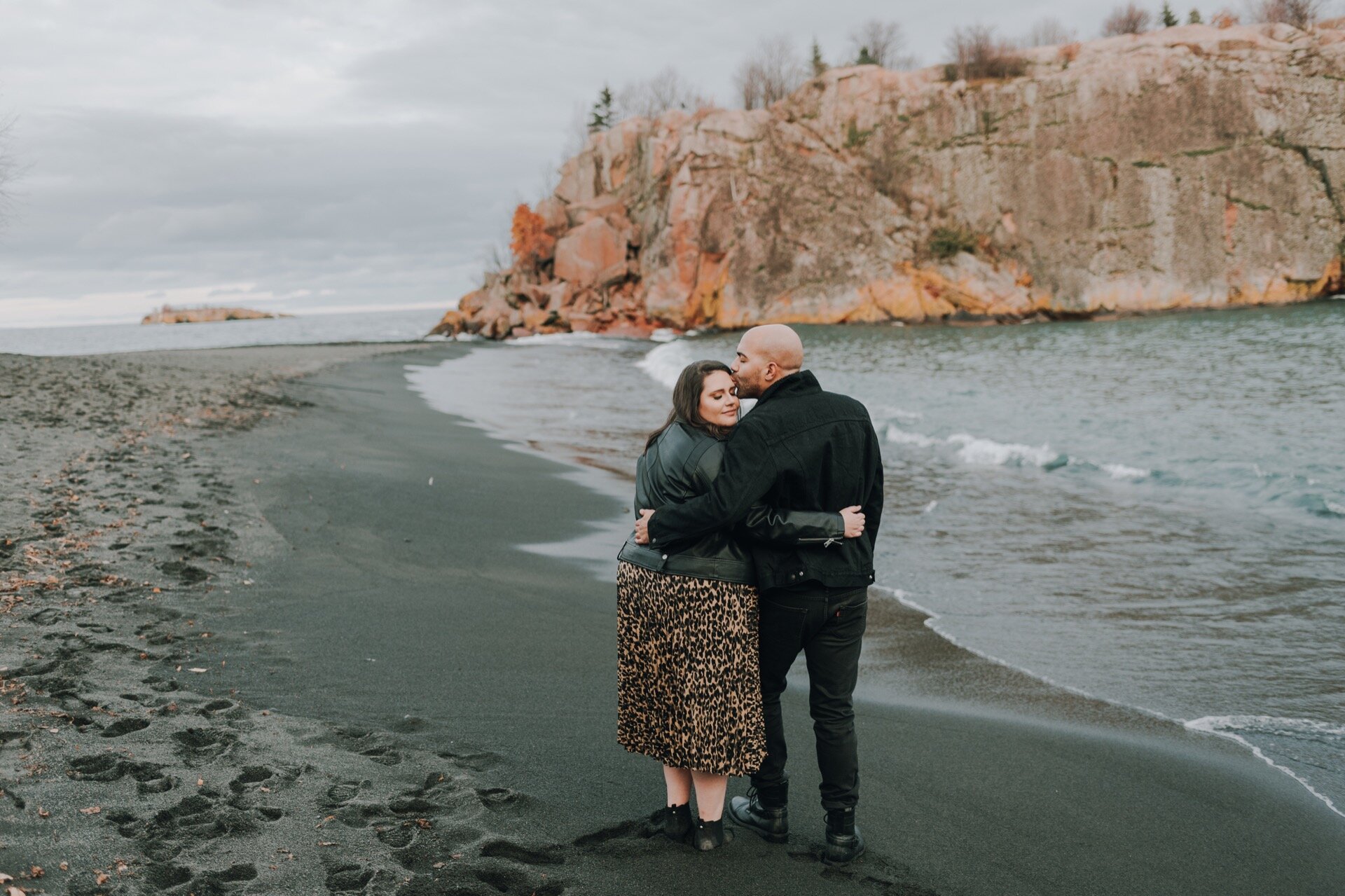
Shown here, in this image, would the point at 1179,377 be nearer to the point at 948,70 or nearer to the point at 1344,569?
the point at 1344,569

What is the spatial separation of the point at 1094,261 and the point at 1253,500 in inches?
2058

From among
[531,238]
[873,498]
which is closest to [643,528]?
[873,498]

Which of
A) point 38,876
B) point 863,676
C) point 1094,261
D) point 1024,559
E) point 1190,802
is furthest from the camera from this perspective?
point 1094,261

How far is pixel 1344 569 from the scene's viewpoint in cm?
730

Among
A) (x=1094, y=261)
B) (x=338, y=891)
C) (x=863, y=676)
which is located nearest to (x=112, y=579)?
(x=338, y=891)

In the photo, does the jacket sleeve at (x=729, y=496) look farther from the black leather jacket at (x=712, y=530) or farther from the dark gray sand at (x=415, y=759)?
the dark gray sand at (x=415, y=759)

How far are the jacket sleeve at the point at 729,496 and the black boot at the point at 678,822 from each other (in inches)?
42.3

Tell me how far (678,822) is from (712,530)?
1176mm

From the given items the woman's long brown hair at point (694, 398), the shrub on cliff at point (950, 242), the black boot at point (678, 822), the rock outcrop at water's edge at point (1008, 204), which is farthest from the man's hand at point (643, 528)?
the shrub on cliff at point (950, 242)

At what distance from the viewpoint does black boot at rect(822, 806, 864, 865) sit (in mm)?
3279

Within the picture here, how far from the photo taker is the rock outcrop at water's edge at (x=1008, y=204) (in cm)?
5603

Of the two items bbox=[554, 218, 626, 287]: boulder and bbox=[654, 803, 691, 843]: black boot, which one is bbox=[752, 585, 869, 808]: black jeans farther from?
bbox=[554, 218, 626, 287]: boulder

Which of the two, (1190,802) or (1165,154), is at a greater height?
(1165,154)

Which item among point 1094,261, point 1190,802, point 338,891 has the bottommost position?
point 1190,802
